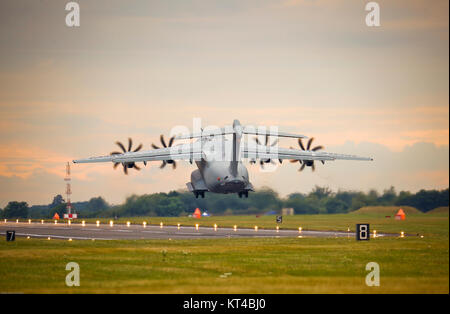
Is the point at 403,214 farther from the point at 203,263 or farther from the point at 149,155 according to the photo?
the point at 203,263

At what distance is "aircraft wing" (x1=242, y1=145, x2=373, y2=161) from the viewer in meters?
78.8

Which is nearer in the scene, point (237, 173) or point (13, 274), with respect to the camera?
point (13, 274)

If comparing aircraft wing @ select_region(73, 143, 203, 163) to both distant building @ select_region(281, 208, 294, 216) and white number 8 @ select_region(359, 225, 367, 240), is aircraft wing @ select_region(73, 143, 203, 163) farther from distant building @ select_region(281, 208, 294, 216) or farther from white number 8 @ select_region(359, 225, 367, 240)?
white number 8 @ select_region(359, 225, 367, 240)

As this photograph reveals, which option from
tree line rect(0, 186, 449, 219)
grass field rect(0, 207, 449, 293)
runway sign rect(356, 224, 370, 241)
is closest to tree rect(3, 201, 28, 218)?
tree line rect(0, 186, 449, 219)

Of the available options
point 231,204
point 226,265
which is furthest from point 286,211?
point 226,265

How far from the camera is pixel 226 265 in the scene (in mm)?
38094

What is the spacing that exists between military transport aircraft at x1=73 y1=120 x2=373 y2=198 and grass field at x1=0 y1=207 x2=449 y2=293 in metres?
18.9

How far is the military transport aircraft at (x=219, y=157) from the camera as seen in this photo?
242 feet

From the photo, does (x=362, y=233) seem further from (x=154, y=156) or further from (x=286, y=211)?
(x=286, y=211)

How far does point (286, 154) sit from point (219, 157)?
9586 millimetres

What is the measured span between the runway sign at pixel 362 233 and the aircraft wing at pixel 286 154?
82.5 feet
